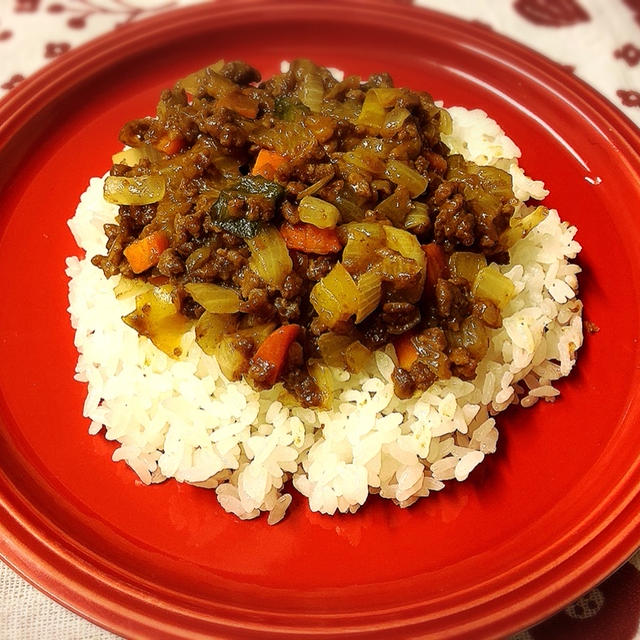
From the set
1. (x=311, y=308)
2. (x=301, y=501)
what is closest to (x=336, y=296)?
(x=311, y=308)

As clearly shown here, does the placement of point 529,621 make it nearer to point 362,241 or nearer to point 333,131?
point 362,241

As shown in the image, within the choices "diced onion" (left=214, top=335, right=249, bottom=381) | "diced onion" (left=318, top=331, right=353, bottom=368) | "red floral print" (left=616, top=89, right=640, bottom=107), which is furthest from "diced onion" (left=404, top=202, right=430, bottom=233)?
"red floral print" (left=616, top=89, right=640, bottom=107)

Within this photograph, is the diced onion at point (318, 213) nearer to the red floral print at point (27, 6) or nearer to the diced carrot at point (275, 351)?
the diced carrot at point (275, 351)

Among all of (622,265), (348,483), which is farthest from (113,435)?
(622,265)

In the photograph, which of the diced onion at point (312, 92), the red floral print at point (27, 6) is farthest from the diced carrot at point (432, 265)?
the red floral print at point (27, 6)

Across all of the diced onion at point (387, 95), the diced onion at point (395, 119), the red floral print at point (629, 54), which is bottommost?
the diced onion at point (395, 119)

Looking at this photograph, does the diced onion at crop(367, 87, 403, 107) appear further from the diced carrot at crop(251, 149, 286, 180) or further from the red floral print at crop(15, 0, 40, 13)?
the red floral print at crop(15, 0, 40, 13)

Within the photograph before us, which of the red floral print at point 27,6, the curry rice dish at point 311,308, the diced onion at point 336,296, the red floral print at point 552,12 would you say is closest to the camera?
the diced onion at point 336,296
